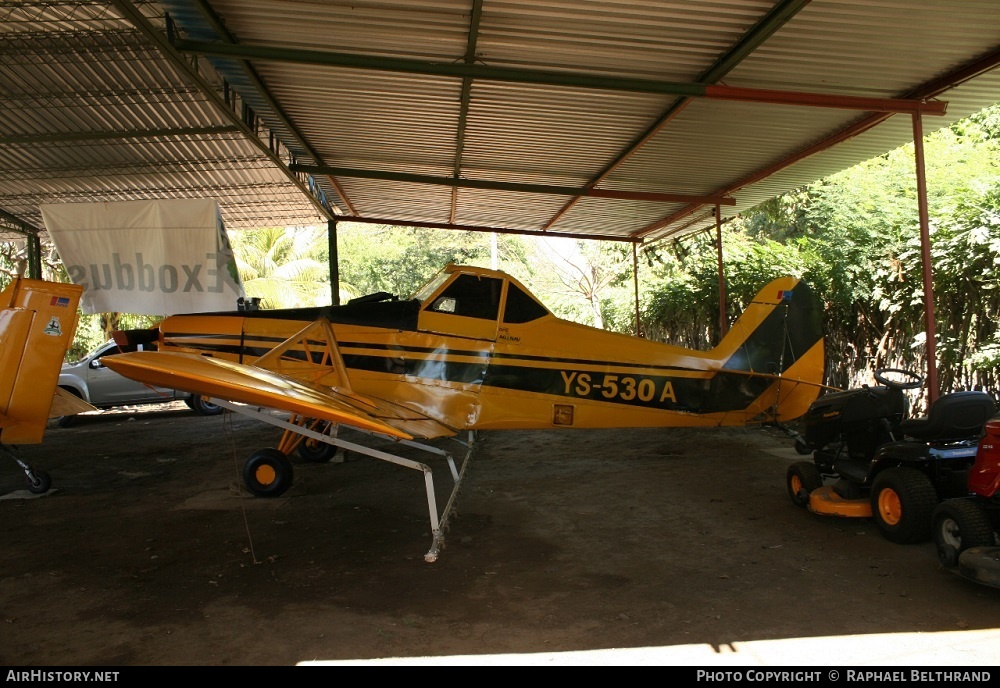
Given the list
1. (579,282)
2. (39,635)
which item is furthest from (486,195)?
(579,282)

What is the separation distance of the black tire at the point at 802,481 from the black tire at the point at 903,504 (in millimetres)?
829

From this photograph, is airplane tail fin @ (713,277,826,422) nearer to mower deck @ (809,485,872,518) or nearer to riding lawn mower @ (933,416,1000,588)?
mower deck @ (809,485,872,518)

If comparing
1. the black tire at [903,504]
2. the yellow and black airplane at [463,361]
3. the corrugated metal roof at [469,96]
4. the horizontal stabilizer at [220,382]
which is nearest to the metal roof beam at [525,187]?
the corrugated metal roof at [469,96]

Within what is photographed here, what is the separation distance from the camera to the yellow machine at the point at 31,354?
285 inches

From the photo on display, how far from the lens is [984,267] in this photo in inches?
315

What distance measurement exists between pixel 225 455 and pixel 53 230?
3.80 meters

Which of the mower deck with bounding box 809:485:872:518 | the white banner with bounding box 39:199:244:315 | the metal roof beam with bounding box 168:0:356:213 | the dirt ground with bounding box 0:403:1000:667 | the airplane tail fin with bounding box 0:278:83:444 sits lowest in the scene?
the dirt ground with bounding box 0:403:1000:667

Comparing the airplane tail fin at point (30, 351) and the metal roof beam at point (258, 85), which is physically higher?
the metal roof beam at point (258, 85)

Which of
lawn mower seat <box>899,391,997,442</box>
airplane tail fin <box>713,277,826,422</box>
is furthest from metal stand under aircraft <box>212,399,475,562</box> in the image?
lawn mower seat <box>899,391,997,442</box>

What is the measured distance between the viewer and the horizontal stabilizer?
4.49 metres

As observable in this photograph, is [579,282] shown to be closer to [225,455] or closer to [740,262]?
[740,262]

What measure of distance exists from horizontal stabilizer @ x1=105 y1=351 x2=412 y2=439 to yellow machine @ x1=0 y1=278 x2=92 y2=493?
3477 mm

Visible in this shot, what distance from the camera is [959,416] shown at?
507 centimetres

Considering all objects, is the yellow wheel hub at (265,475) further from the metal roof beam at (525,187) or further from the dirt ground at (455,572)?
the metal roof beam at (525,187)
